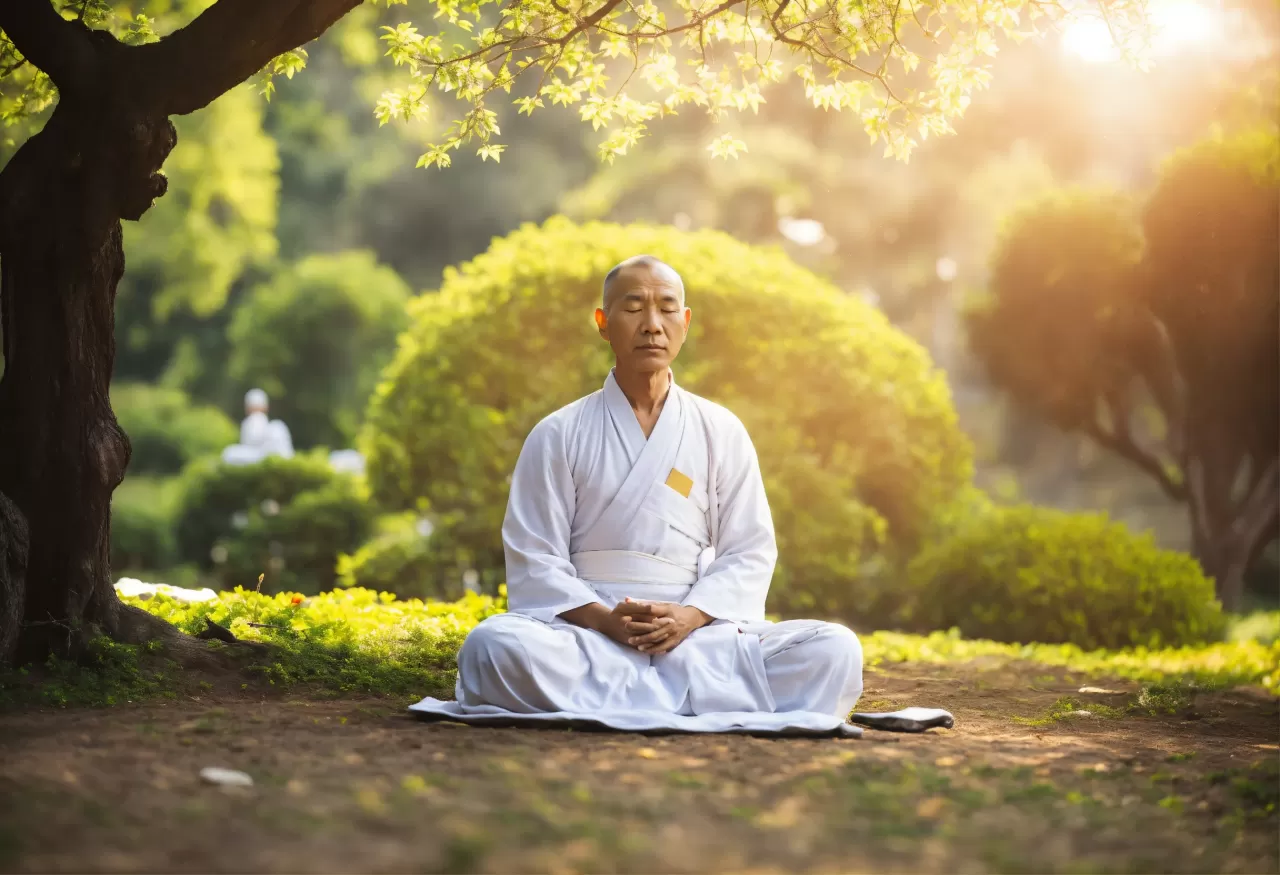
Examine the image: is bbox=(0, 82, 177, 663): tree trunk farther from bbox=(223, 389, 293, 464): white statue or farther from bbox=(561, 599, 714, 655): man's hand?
bbox=(223, 389, 293, 464): white statue

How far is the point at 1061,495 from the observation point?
2372 centimetres

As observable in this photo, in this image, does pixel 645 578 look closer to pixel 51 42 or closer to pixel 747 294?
pixel 51 42

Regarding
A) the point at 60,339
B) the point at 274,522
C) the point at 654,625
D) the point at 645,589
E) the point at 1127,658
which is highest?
the point at 60,339

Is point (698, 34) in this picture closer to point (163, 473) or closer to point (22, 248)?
point (22, 248)

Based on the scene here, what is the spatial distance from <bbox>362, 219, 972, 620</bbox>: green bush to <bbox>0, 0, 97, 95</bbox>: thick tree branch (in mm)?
4431

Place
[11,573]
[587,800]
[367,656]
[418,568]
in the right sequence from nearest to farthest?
[587,800] → [11,573] → [367,656] → [418,568]

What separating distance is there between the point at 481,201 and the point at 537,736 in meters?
22.3

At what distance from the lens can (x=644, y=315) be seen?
489 centimetres

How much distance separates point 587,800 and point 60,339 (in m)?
2.99

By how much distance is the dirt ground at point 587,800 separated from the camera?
2.73 metres

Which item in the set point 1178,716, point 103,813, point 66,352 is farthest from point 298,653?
point 1178,716

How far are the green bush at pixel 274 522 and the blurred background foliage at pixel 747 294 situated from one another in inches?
1.3

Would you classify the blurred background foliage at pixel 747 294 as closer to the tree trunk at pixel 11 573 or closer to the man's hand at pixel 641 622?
the man's hand at pixel 641 622

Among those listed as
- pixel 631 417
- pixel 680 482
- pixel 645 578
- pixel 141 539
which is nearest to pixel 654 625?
pixel 645 578
